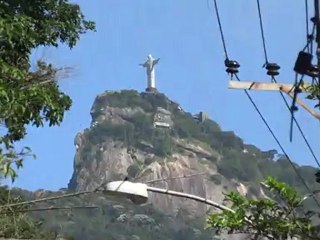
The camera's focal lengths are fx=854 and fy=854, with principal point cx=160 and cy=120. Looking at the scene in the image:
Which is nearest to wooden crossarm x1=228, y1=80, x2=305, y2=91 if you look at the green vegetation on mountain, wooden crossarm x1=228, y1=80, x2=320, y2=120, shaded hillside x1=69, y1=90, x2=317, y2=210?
wooden crossarm x1=228, y1=80, x2=320, y2=120

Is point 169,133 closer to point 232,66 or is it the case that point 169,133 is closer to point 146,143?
point 146,143

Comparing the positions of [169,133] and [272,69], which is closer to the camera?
[272,69]

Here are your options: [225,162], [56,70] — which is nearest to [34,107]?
[56,70]

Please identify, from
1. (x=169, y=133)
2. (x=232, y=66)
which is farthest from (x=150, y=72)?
(x=232, y=66)

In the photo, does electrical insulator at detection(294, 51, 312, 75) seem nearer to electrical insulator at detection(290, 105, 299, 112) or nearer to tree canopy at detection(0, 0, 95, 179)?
electrical insulator at detection(290, 105, 299, 112)

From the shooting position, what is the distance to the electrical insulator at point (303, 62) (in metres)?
6.94

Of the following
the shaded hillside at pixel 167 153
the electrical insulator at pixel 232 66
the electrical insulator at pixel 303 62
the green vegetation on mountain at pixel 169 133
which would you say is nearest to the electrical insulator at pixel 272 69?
the electrical insulator at pixel 232 66

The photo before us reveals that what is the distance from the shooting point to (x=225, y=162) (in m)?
128

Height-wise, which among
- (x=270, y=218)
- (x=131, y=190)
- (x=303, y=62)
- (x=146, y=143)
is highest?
(x=146, y=143)

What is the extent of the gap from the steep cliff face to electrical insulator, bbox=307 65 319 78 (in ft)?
351

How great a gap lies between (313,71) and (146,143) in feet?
395

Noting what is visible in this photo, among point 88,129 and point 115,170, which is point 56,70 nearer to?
point 115,170

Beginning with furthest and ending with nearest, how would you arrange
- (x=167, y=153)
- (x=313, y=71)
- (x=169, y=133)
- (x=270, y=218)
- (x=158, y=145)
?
(x=169, y=133) → (x=158, y=145) → (x=167, y=153) → (x=270, y=218) → (x=313, y=71)

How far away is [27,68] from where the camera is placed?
8.34 m
